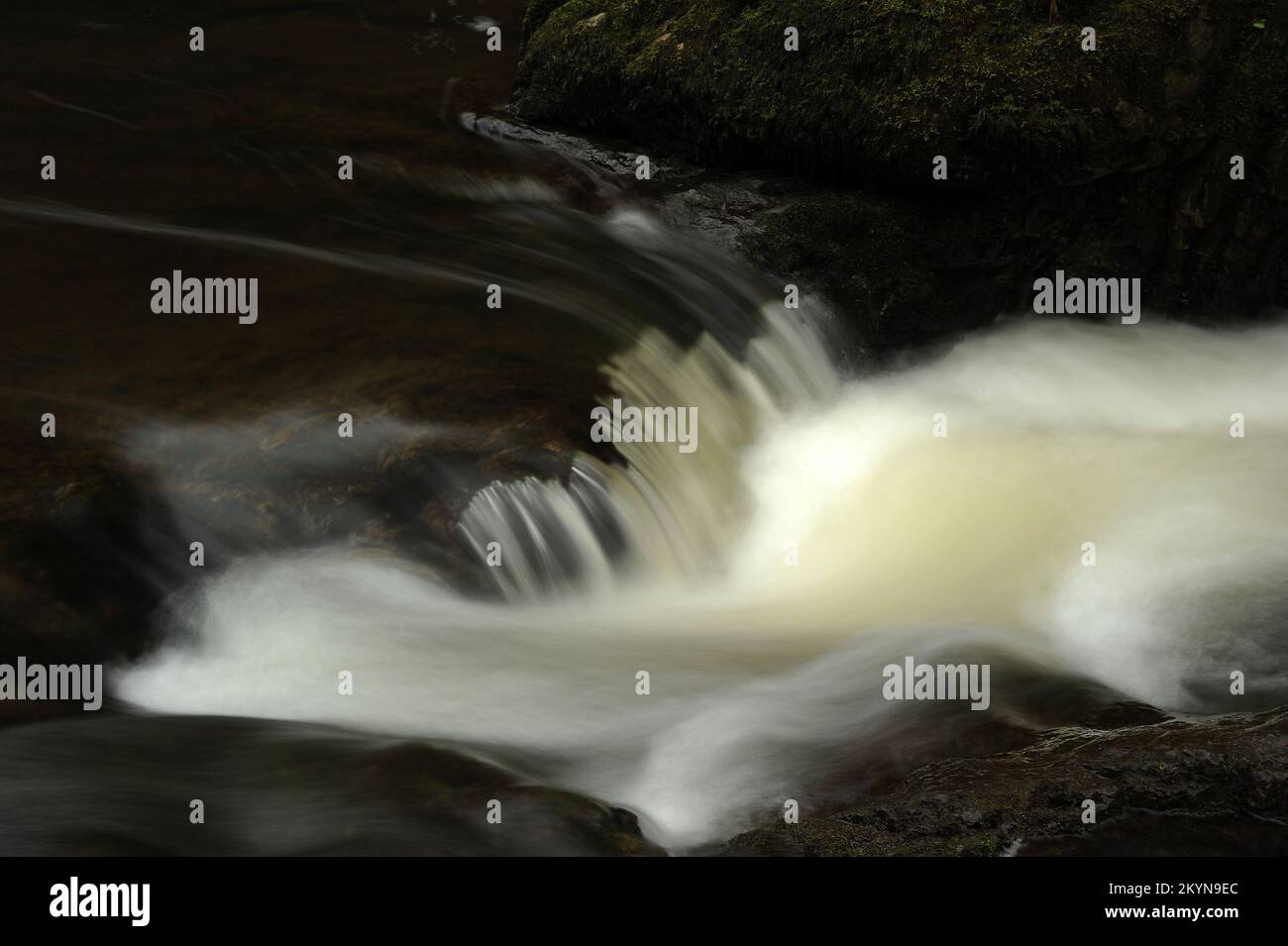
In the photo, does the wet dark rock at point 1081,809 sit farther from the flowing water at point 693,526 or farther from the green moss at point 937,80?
the green moss at point 937,80

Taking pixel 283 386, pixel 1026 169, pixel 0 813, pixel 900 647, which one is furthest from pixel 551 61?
pixel 0 813

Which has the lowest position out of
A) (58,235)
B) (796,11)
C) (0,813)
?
(0,813)

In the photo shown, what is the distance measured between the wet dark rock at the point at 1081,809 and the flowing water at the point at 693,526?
0.29 m

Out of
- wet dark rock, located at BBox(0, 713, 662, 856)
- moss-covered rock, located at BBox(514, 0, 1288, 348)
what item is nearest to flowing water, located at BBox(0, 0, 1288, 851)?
wet dark rock, located at BBox(0, 713, 662, 856)

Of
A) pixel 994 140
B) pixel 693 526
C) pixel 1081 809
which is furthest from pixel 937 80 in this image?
pixel 1081 809

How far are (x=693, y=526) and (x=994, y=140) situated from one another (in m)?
2.93

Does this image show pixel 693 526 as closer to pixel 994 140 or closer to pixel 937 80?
pixel 994 140

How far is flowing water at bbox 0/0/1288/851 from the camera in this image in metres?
4.98

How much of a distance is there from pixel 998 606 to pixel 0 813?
3901mm

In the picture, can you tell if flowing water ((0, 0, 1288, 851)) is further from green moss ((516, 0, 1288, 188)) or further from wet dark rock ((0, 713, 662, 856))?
green moss ((516, 0, 1288, 188))

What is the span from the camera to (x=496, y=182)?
8672 millimetres

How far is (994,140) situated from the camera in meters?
7.61

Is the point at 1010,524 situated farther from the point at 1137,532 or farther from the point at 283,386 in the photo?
the point at 283,386

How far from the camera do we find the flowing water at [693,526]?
4.98 m
